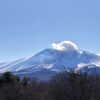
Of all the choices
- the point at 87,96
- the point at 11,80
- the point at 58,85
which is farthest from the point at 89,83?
the point at 11,80

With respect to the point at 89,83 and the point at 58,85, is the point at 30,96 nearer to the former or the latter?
the point at 58,85

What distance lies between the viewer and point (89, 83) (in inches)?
2072

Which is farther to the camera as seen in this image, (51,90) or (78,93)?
(51,90)

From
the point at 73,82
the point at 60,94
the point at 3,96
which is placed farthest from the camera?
the point at 3,96

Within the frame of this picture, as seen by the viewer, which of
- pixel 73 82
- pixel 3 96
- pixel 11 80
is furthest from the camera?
pixel 11 80

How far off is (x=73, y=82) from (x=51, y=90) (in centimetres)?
994

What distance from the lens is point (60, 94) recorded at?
55.6 m

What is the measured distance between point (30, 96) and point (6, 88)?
3.78m

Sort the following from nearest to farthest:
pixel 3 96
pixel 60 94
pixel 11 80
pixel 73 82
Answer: pixel 73 82 < pixel 60 94 < pixel 3 96 < pixel 11 80

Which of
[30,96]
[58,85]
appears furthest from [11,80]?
[58,85]

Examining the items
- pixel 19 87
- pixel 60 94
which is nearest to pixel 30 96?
pixel 19 87

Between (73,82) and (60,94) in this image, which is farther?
(60,94)

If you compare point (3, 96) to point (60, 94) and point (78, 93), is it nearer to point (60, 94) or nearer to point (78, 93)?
point (60, 94)

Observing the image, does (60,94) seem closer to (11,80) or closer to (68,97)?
(68,97)
